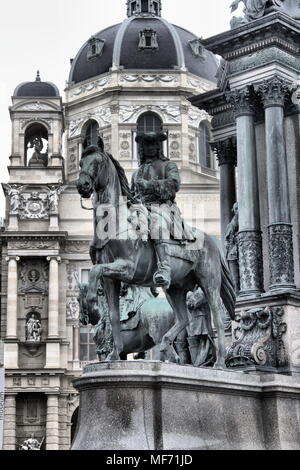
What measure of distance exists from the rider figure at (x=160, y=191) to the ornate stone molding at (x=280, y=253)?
2.75 m

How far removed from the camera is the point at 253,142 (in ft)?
51.3

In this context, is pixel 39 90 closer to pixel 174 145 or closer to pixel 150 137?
pixel 174 145

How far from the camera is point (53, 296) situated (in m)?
49.9

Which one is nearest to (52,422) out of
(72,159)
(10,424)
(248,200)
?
(10,424)

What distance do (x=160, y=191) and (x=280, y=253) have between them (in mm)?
3252

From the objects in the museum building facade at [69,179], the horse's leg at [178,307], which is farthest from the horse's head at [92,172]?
the museum building facade at [69,179]

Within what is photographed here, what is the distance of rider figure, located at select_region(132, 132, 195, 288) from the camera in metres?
11.9

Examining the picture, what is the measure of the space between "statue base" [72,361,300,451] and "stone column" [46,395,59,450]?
36731mm

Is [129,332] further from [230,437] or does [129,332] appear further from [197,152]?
[197,152]

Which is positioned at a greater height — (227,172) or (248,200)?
(227,172)

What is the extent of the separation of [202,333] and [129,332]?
1190 mm

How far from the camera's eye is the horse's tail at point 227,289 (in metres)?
13.2

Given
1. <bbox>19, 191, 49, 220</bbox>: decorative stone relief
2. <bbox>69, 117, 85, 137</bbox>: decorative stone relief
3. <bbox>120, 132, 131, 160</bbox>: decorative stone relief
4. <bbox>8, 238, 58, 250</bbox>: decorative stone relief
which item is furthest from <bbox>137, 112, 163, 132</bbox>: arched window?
<bbox>8, 238, 58, 250</bbox>: decorative stone relief

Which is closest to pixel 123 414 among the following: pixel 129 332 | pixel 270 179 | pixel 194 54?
pixel 129 332
